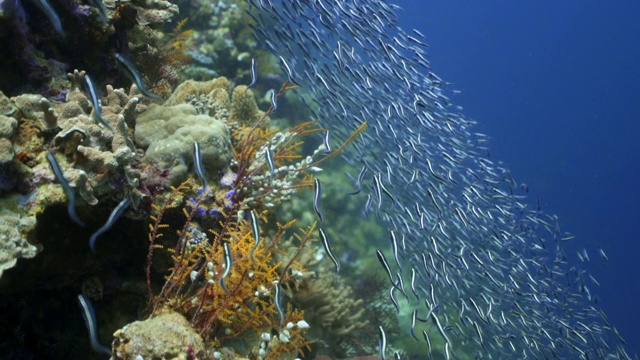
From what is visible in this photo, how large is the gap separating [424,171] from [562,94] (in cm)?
13221

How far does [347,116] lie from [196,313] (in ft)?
18.5

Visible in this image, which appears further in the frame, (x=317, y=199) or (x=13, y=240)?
(x=317, y=199)

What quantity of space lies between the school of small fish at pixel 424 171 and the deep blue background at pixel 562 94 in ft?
284

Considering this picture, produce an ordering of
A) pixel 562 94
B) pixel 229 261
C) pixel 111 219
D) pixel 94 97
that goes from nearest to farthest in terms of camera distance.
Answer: pixel 111 219 < pixel 229 261 < pixel 94 97 < pixel 562 94

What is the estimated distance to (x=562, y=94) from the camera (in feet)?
399

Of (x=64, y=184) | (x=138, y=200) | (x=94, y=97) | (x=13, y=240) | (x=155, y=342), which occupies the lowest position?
(x=155, y=342)

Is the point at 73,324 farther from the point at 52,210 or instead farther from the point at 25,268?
the point at 52,210

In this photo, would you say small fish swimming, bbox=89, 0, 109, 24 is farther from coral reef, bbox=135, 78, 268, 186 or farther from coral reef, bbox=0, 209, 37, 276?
coral reef, bbox=0, 209, 37, 276

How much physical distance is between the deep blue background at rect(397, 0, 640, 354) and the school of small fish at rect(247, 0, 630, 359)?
284 ft

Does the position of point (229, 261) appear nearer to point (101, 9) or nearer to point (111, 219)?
point (111, 219)

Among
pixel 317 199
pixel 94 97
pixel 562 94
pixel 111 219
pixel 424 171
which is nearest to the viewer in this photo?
pixel 111 219

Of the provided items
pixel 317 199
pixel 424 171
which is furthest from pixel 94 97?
pixel 424 171

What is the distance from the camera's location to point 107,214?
3693 millimetres

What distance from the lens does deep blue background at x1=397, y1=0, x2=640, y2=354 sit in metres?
99.4
